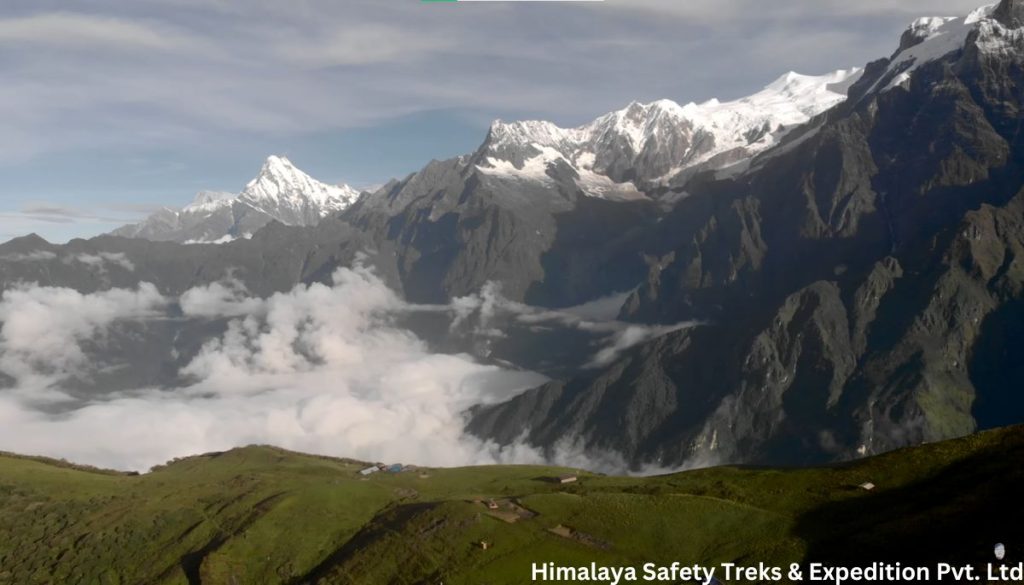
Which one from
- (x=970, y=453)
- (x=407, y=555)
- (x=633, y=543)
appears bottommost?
(x=407, y=555)

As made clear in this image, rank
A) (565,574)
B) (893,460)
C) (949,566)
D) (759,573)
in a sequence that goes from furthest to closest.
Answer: (893,460)
(565,574)
(759,573)
(949,566)

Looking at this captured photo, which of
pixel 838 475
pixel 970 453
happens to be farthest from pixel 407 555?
pixel 970 453

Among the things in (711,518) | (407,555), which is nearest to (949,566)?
(711,518)

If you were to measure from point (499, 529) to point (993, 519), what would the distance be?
114 metres

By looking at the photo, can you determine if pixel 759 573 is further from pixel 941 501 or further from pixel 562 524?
pixel 562 524

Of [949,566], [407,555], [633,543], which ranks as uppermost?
[949,566]

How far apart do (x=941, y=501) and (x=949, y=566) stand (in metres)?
32.9

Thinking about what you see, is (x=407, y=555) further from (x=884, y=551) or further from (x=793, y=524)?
(x=884, y=551)

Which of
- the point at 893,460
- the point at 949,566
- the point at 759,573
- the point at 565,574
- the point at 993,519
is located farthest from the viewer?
the point at 893,460

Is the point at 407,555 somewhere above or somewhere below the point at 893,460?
below

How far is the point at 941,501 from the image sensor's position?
499ft

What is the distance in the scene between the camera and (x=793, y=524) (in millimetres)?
164750

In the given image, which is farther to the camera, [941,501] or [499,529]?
[499,529]

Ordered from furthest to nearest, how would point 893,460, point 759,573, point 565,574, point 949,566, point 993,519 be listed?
point 893,460, point 565,574, point 759,573, point 993,519, point 949,566
